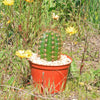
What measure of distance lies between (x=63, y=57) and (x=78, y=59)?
68 cm

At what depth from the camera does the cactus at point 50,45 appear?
2.40 m

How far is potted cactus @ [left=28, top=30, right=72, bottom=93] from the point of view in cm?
237

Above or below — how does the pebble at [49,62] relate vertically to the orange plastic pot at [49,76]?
above

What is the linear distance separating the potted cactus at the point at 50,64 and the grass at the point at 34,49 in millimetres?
120

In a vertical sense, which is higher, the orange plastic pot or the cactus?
the cactus

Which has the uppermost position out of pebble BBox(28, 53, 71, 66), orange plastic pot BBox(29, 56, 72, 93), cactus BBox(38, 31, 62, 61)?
cactus BBox(38, 31, 62, 61)

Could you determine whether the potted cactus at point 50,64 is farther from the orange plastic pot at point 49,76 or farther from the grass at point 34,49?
the grass at point 34,49

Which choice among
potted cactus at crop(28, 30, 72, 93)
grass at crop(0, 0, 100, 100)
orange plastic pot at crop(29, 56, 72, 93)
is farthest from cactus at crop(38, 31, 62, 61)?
grass at crop(0, 0, 100, 100)

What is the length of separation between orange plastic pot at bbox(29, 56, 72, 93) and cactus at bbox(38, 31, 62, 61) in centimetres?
15

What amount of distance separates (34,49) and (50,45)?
78cm

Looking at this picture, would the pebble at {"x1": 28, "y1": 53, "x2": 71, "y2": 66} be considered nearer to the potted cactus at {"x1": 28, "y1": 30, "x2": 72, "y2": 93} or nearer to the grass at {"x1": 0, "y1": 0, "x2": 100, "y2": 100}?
the potted cactus at {"x1": 28, "y1": 30, "x2": 72, "y2": 93}

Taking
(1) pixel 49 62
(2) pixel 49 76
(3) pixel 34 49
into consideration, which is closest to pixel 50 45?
(1) pixel 49 62

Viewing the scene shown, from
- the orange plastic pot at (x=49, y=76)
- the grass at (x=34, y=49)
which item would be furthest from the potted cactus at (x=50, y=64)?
the grass at (x=34, y=49)

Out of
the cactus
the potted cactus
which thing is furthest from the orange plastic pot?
the cactus
